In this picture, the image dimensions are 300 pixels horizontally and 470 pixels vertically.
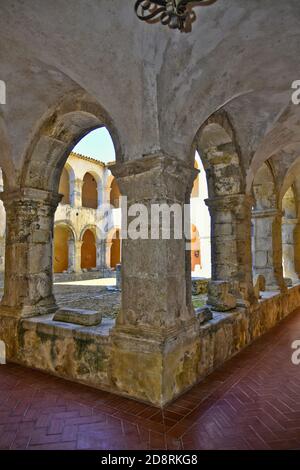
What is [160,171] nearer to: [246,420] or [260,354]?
[246,420]

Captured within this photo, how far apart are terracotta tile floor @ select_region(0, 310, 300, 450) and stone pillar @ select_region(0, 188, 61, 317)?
1.02 m

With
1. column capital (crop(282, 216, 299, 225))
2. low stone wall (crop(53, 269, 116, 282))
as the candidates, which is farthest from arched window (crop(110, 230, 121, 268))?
column capital (crop(282, 216, 299, 225))

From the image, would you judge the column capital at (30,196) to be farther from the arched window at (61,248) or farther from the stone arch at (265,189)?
the arched window at (61,248)

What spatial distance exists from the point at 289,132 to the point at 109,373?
473 cm

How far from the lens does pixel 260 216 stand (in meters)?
6.92

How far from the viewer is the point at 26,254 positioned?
439 cm

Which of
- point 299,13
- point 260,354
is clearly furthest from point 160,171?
point 260,354

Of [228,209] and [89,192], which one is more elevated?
[89,192]

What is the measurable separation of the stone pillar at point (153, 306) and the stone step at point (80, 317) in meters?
0.61

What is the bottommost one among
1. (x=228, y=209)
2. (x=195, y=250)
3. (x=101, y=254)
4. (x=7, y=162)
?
(x=101, y=254)

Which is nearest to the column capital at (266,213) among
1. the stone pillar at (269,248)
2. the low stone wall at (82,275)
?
the stone pillar at (269,248)

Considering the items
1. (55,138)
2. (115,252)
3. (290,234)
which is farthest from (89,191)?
(55,138)

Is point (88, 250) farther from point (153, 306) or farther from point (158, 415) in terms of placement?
point (158, 415)

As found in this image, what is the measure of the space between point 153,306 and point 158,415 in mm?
993
